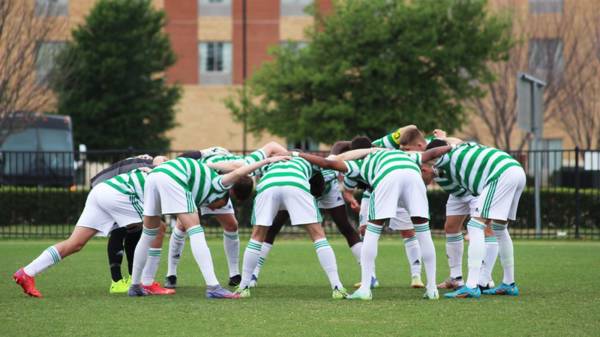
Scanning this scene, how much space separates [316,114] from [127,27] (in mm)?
15306

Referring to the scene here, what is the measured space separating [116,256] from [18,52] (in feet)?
53.6

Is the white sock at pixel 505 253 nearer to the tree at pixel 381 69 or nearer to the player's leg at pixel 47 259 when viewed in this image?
the player's leg at pixel 47 259

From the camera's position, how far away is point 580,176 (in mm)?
23125

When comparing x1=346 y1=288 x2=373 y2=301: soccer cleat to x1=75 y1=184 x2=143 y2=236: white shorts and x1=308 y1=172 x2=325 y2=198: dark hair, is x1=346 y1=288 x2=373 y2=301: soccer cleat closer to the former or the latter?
x1=308 y1=172 x2=325 y2=198: dark hair

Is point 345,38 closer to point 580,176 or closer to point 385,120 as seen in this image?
point 385,120

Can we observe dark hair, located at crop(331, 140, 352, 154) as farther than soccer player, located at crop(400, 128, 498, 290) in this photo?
Yes

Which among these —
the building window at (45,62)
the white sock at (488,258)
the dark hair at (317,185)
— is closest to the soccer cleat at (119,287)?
the dark hair at (317,185)

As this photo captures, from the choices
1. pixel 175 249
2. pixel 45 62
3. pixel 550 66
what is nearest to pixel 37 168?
pixel 45 62

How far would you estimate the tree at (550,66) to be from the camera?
37562 millimetres

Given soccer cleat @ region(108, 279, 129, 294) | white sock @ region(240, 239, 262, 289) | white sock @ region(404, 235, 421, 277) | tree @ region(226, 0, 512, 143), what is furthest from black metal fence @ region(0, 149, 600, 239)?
white sock @ region(240, 239, 262, 289)

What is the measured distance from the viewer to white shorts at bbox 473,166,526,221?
11.2m

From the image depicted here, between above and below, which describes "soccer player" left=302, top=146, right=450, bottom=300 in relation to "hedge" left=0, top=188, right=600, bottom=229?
above

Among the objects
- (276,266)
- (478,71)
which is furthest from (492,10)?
(276,266)

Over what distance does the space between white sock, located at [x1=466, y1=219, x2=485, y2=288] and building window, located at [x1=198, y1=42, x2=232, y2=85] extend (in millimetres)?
41750
